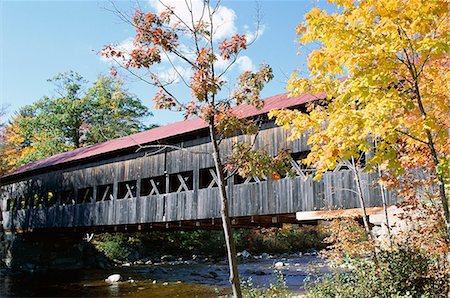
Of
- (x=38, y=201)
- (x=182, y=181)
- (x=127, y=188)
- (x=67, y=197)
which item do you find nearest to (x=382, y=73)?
(x=182, y=181)

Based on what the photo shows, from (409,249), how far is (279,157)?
2903mm

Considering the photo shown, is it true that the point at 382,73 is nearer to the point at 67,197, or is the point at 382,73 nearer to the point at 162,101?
the point at 162,101

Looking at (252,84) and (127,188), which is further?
(127,188)

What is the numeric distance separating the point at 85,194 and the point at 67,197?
157 centimetres

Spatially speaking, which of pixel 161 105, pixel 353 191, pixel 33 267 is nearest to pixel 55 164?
pixel 33 267

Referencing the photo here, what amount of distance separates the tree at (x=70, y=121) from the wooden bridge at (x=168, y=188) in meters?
6.68

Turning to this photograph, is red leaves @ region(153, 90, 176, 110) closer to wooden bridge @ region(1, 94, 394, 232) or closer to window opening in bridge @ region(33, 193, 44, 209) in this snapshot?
wooden bridge @ region(1, 94, 394, 232)

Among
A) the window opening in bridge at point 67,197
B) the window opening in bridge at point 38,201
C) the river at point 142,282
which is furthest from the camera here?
the window opening in bridge at point 38,201

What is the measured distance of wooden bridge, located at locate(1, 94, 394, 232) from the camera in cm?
1022

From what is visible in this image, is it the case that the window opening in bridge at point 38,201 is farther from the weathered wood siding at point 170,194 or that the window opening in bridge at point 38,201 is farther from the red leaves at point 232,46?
the red leaves at point 232,46

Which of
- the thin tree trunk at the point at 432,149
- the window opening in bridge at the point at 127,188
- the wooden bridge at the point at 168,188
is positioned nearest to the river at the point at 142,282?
the wooden bridge at the point at 168,188

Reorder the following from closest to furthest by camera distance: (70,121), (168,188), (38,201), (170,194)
→ (170,194) → (168,188) → (38,201) → (70,121)

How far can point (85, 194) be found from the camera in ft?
54.0

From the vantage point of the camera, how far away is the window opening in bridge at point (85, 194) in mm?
16584
